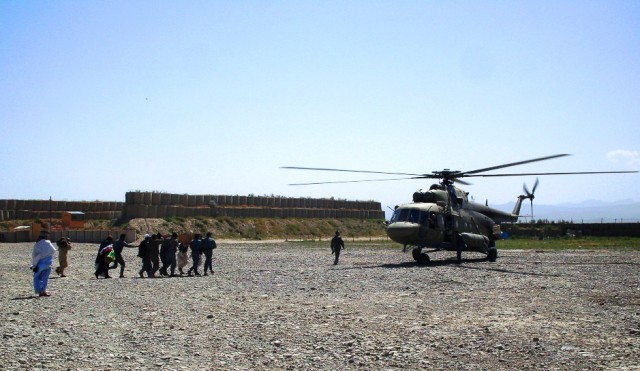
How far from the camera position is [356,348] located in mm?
10758

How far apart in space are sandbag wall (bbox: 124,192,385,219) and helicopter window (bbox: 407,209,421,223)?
39893 millimetres

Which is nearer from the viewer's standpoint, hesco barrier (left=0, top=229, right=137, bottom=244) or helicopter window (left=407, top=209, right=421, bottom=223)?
helicopter window (left=407, top=209, right=421, bottom=223)

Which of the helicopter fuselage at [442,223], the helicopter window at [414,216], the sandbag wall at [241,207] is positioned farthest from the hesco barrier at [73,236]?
the helicopter window at [414,216]

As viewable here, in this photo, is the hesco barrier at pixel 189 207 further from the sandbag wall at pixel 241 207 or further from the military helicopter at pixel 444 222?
the military helicopter at pixel 444 222

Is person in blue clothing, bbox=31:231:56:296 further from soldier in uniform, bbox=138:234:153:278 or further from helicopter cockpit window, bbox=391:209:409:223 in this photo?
helicopter cockpit window, bbox=391:209:409:223

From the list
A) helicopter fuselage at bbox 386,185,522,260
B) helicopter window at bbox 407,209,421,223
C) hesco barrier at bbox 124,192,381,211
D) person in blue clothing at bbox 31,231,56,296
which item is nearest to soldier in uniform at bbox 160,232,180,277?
person in blue clothing at bbox 31,231,56,296

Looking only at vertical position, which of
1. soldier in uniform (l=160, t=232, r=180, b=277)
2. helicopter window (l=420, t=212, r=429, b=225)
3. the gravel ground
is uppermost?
helicopter window (l=420, t=212, r=429, b=225)

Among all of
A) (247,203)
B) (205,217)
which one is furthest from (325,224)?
(205,217)

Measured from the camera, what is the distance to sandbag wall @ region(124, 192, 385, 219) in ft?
211

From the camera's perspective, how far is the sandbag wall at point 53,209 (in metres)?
60.4

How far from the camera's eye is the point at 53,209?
63.2 m

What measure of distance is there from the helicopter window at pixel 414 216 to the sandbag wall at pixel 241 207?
39.9 meters

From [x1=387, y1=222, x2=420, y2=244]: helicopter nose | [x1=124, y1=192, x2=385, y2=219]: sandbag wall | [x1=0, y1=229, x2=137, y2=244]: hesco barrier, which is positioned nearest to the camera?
[x1=387, y1=222, x2=420, y2=244]: helicopter nose

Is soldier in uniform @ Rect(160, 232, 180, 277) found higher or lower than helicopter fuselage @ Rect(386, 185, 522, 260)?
lower
